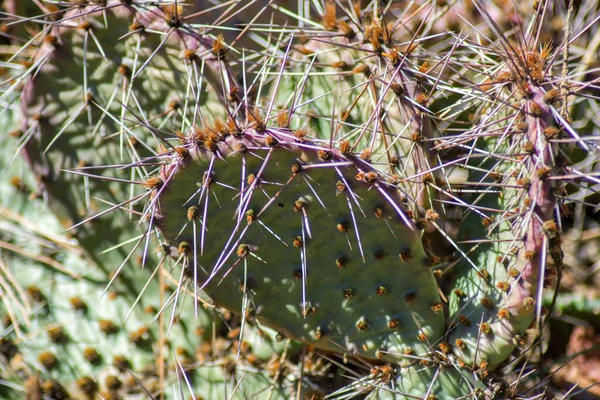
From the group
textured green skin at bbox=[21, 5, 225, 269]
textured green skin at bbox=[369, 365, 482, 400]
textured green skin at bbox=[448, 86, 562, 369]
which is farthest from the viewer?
textured green skin at bbox=[21, 5, 225, 269]

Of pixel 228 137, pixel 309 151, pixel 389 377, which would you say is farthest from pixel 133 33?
pixel 389 377

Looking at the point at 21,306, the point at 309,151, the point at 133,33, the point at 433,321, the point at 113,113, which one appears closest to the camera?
the point at 309,151

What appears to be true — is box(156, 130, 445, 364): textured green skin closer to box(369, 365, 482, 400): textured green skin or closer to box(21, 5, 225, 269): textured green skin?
box(369, 365, 482, 400): textured green skin

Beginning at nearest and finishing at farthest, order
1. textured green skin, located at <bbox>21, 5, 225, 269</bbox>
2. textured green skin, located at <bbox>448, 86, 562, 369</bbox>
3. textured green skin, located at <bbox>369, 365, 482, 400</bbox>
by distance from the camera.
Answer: textured green skin, located at <bbox>448, 86, 562, 369</bbox> → textured green skin, located at <bbox>369, 365, 482, 400</bbox> → textured green skin, located at <bbox>21, 5, 225, 269</bbox>

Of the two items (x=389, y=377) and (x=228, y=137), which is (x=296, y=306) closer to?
(x=389, y=377)

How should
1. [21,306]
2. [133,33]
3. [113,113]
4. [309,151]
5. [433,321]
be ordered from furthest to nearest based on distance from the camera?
1. [21,306]
2. [113,113]
3. [133,33]
4. [433,321]
5. [309,151]

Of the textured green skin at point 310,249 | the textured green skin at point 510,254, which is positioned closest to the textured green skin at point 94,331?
the textured green skin at point 310,249

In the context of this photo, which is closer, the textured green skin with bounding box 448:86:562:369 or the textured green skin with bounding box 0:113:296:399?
the textured green skin with bounding box 448:86:562:369

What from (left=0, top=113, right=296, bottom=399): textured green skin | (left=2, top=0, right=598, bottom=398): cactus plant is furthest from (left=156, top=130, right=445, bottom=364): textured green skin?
(left=0, top=113, right=296, bottom=399): textured green skin
